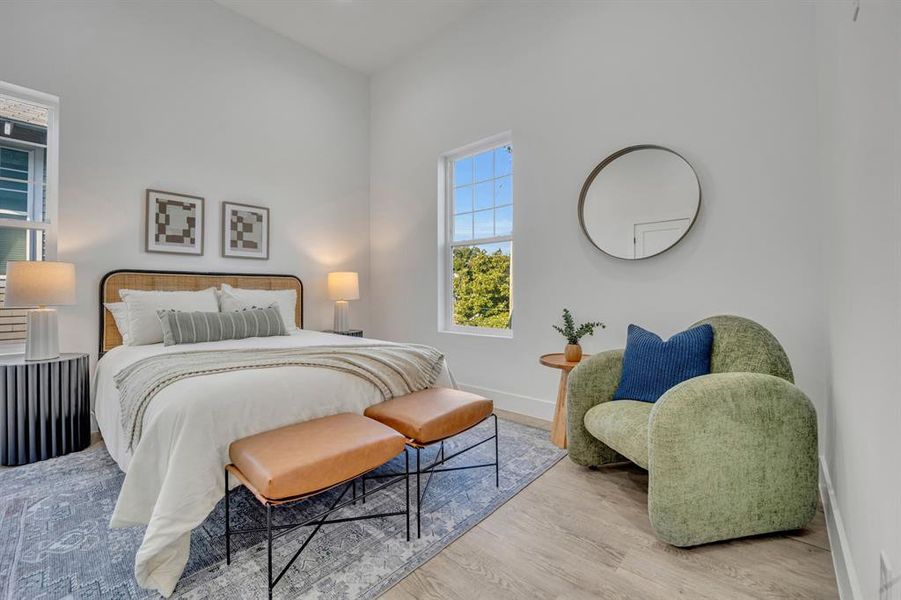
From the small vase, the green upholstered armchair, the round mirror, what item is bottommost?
the green upholstered armchair

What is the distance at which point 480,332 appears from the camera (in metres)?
3.89

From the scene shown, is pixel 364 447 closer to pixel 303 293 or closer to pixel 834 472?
pixel 834 472

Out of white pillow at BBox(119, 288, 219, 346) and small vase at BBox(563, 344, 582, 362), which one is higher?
white pillow at BBox(119, 288, 219, 346)

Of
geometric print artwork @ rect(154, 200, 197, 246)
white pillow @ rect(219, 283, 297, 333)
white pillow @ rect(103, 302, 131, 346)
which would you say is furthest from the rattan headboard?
geometric print artwork @ rect(154, 200, 197, 246)

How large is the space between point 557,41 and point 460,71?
3.34 feet

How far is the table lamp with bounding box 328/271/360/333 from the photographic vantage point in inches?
167

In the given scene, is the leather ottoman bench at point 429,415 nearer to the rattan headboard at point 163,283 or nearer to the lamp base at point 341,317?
the lamp base at point 341,317

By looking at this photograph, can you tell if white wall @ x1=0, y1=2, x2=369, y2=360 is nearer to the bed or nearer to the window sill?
the window sill

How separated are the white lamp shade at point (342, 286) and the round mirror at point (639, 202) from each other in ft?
7.83

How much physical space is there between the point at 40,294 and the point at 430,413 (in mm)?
2494

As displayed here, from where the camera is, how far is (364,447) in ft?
5.18

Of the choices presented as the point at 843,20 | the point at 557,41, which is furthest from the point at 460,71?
the point at 843,20

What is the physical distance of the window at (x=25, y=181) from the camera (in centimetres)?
287

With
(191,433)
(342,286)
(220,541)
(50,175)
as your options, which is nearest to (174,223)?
(50,175)
